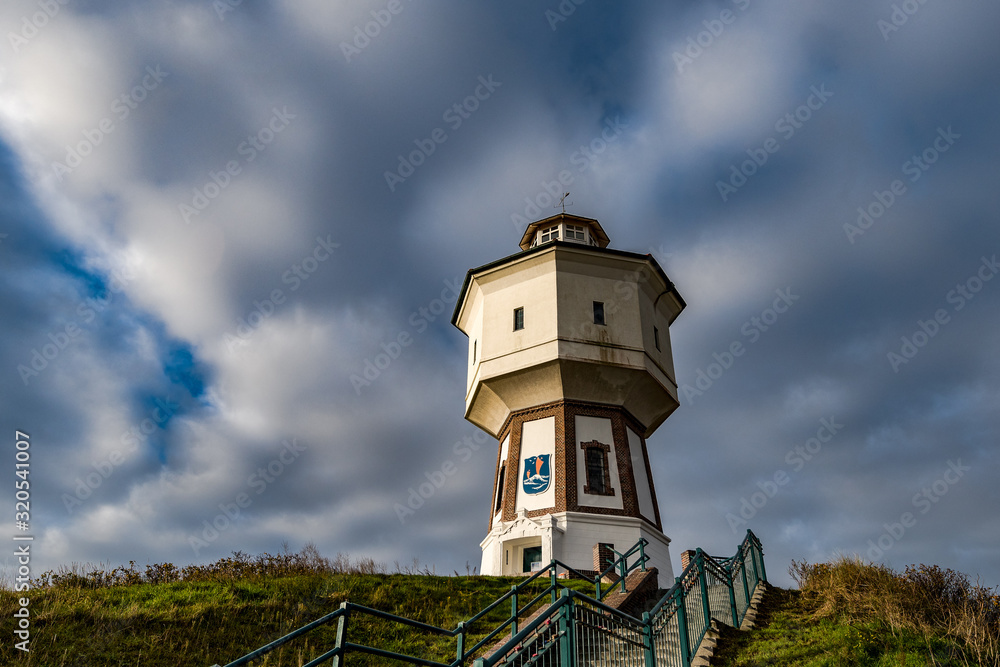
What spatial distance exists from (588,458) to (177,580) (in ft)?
43.8

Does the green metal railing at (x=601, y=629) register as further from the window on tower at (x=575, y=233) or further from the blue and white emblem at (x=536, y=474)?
the window on tower at (x=575, y=233)

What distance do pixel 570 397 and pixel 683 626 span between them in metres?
15.1

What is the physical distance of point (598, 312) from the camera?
84.9 ft

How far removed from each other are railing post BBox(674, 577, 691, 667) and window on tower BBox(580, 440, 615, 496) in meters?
13.2

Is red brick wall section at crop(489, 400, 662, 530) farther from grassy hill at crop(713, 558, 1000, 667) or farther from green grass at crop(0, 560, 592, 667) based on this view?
grassy hill at crop(713, 558, 1000, 667)

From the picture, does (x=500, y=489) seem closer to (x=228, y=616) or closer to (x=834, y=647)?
(x=228, y=616)

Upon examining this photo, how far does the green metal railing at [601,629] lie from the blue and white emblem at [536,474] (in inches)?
374

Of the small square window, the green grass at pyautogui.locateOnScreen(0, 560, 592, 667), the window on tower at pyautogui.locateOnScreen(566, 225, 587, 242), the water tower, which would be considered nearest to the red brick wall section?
the water tower

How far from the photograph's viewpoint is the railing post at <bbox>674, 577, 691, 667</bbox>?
10.1m

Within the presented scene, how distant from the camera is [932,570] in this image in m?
13.7

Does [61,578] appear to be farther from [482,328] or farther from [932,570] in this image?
[932,570]

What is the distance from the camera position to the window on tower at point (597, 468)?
23938 mm

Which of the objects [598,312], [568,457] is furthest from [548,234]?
[568,457]

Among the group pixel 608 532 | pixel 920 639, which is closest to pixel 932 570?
pixel 920 639
